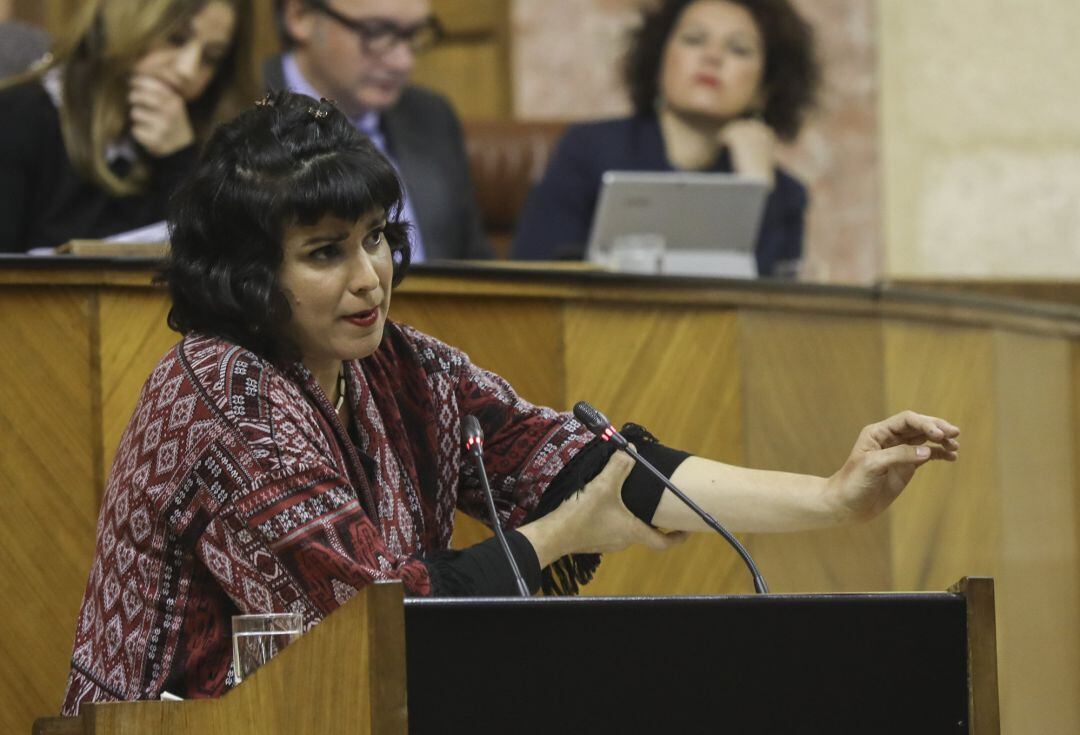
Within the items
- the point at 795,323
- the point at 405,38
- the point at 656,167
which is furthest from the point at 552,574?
the point at 656,167

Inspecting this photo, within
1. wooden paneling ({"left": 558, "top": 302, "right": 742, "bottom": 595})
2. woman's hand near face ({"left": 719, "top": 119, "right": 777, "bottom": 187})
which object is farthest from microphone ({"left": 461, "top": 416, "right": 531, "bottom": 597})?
woman's hand near face ({"left": 719, "top": 119, "right": 777, "bottom": 187})

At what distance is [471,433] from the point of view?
1.87 meters

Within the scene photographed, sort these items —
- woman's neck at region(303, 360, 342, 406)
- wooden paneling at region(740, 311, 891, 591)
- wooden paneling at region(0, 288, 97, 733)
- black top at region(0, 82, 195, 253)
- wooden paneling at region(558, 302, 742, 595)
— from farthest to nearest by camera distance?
black top at region(0, 82, 195, 253) → wooden paneling at region(740, 311, 891, 591) → wooden paneling at region(558, 302, 742, 595) → wooden paneling at region(0, 288, 97, 733) → woman's neck at region(303, 360, 342, 406)

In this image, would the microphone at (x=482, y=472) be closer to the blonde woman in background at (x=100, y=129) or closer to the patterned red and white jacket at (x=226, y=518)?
the patterned red and white jacket at (x=226, y=518)

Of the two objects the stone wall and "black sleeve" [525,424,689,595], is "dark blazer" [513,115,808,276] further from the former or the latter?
"black sleeve" [525,424,689,595]

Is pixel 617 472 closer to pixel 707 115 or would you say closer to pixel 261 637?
pixel 261 637

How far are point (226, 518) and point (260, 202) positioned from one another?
0.33 m

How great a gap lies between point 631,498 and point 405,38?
6.37 feet

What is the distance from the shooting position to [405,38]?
3.68 meters

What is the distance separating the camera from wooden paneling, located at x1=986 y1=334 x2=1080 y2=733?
3.17 meters

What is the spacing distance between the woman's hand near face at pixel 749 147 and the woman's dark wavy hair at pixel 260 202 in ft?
7.62

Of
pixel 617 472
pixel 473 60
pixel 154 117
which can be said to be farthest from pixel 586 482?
pixel 473 60

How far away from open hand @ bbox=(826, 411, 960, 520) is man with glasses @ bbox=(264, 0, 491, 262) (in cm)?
182

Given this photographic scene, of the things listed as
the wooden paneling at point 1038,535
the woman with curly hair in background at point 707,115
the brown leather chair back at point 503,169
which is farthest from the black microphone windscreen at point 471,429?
the brown leather chair back at point 503,169
